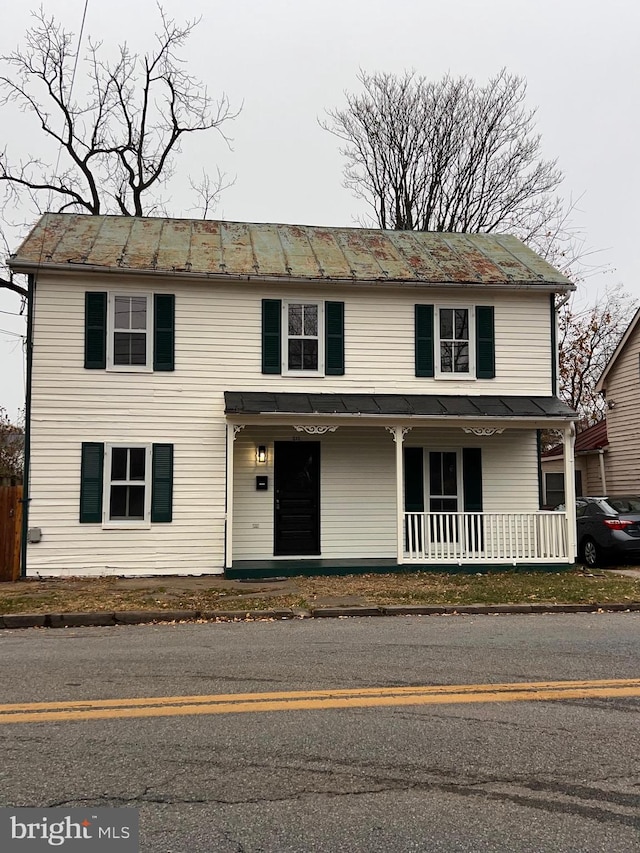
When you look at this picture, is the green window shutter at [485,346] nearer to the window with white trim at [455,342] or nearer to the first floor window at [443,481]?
the window with white trim at [455,342]

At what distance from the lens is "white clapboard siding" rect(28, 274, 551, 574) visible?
1319 centimetres

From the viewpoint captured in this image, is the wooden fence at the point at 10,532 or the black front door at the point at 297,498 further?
the black front door at the point at 297,498

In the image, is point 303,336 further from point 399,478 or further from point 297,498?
point 399,478

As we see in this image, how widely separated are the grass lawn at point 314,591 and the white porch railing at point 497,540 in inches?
16.5

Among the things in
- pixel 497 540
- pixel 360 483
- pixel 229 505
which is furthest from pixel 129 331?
pixel 497 540

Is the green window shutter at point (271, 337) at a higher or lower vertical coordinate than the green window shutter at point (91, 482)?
higher

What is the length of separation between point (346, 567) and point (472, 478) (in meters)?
3.51

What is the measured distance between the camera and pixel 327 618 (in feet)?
30.7

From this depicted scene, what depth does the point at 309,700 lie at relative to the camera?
5.31m

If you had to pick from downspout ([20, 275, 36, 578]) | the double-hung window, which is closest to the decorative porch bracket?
the double-hung window

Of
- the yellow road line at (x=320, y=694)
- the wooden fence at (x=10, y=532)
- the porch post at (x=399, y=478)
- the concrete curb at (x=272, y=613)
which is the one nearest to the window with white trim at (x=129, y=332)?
the wooden fence at (x=10, y=532)

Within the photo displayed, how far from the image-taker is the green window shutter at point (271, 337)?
14039 mm

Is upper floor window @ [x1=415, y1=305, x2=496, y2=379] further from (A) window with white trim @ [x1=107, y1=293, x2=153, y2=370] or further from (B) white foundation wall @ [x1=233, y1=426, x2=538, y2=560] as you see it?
(A) window with white trim @ [x1=107, y1=293, x2=153, y2=370]

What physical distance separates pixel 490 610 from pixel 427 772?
6093 mm
